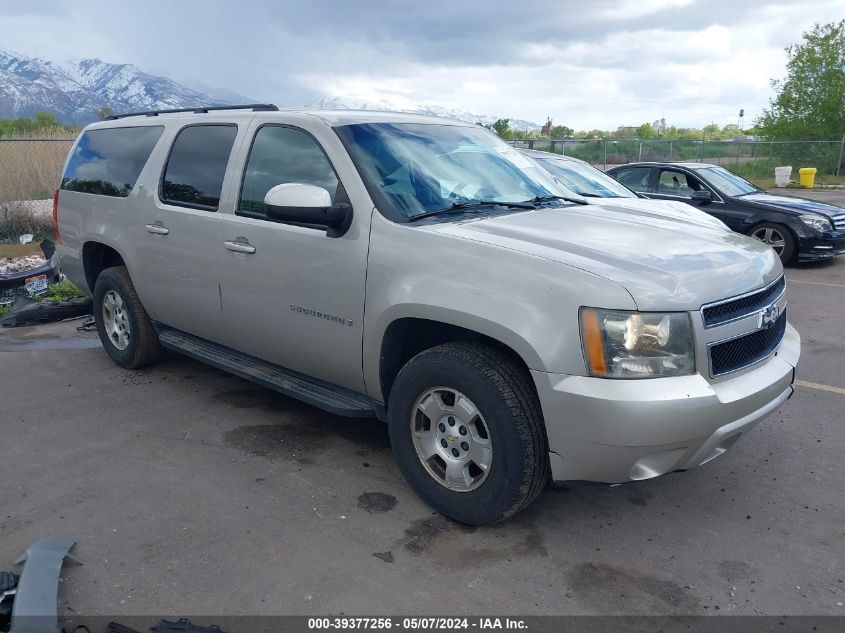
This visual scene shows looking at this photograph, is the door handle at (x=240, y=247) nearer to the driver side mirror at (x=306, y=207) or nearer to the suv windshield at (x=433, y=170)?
the driver side mirror at (x=306, y=207)

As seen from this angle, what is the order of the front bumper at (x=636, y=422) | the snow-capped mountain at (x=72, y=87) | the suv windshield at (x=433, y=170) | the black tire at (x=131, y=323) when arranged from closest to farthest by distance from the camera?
the front bumper at (x=636, y=422) < the suv windshield at (x=433, y=170) < the black tire at (x=131, y=323) < the snow-capped mountain at (x=72, y=87)

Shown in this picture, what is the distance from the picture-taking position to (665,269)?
10.1 feet

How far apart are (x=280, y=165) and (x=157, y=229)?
1.27 meters

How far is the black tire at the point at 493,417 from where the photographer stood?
3.05 metres

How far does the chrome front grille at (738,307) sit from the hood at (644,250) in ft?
0.11

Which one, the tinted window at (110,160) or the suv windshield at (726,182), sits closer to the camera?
the tinted window at (110,160)

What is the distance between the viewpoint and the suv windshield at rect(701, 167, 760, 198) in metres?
11.2

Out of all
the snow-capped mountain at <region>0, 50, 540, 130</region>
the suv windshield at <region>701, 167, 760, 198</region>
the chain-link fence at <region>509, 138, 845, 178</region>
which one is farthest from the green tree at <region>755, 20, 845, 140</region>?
the snow-capped mountain at <region>0, 50, 540, 130</region>

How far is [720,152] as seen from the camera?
32.8 m

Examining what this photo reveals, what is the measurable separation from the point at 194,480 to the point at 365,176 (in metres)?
1.88

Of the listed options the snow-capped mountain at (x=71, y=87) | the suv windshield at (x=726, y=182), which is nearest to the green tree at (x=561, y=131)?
the suv windshield at (x=726, y=182)

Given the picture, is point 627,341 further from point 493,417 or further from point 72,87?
point 72,87

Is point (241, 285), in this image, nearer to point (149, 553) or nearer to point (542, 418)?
point (149, 553)

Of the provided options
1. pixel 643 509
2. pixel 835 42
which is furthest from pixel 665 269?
pixel 835 42
